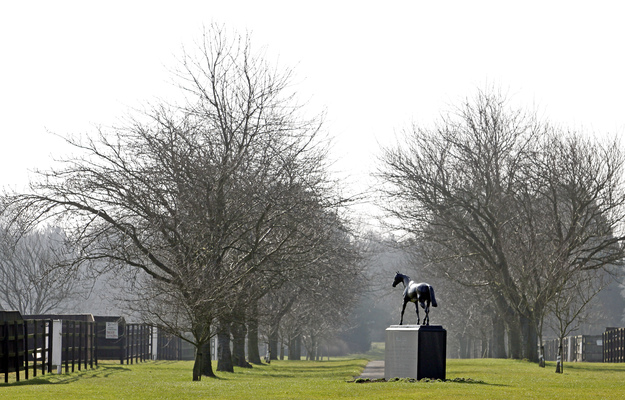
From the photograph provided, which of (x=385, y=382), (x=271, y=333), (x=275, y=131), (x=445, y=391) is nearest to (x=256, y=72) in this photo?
(x=275, y=131)

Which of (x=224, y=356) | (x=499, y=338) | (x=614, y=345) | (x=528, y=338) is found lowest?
(x=499, y=338)

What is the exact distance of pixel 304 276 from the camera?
2839cm

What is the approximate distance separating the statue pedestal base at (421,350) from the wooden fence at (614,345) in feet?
78.7

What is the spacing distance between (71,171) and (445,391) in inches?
572

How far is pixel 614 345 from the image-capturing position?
42781 millimetres

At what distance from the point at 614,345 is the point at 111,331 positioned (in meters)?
26.1

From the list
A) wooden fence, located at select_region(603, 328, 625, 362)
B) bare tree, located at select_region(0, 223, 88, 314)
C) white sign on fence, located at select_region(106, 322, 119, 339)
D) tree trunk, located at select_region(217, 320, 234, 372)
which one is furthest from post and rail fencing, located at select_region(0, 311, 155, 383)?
wooden fence, located at select_region(603, 328, 625, 362)

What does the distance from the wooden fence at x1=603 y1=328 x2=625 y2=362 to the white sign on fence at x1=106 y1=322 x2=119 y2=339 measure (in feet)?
82.5

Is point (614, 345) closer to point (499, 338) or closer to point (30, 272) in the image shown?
point (499, 338)

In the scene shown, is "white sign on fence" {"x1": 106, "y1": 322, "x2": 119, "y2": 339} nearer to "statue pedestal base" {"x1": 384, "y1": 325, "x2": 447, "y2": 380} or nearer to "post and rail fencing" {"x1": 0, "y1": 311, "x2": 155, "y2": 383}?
"post and rail fencing" {"x1": 0, "y1": 311, "x2": 155, "y2": 383}

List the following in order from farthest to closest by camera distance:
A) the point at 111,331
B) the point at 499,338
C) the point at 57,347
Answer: the point at 499,338 → the point at 111,331 → the point at 57,347

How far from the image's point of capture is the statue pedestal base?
788 inches

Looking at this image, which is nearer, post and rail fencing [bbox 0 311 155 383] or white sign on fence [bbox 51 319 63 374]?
post and rail fencing [bbox 0 311 155 383]

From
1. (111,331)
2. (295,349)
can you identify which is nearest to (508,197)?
(111,331)
